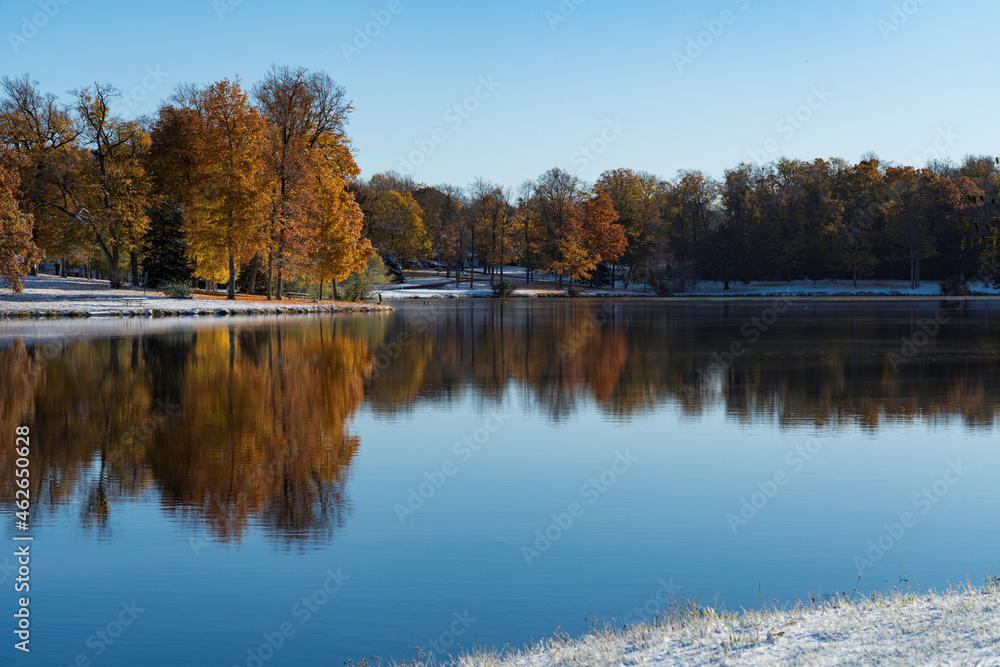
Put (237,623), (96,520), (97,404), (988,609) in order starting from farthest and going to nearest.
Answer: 1. (97,404)
2. (96,520)
3. (237,623)
4. (988,609)

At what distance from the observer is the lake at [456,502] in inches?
251

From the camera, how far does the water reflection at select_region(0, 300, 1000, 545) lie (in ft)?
32.3

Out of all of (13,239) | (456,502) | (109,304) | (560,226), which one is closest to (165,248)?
(109,304)

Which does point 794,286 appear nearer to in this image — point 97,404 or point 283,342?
point 283,342

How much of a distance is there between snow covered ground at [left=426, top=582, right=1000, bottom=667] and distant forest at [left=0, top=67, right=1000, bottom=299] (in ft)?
8.69

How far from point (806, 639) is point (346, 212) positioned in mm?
55424

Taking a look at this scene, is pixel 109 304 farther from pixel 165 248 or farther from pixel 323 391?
pixel 323 391

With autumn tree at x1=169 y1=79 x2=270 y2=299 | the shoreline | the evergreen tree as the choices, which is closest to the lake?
the shoreline

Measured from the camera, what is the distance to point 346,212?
2309 inches

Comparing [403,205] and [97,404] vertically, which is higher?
[403,205]

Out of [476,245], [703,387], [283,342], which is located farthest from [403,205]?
[703,387]

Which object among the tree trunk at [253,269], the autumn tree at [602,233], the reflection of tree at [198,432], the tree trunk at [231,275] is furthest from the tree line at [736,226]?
the reflection of tree at [198,432]

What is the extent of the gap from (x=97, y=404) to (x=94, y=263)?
83500mm

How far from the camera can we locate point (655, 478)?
1038cm
